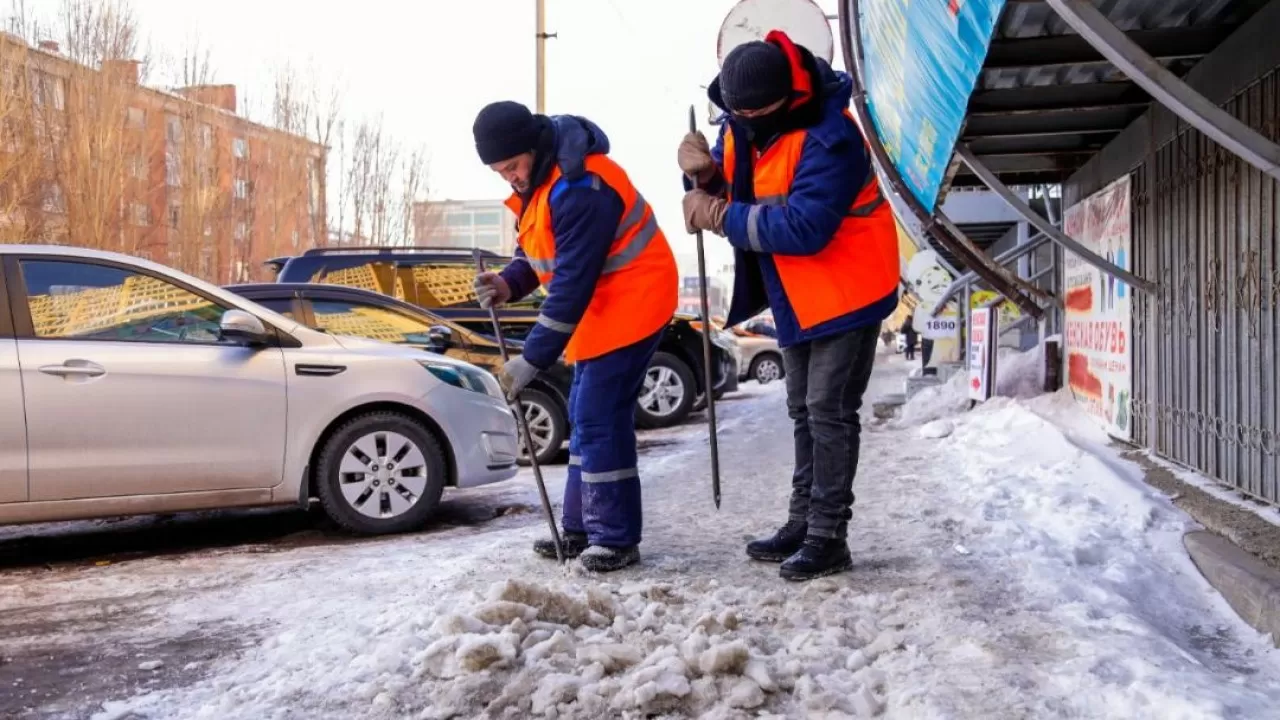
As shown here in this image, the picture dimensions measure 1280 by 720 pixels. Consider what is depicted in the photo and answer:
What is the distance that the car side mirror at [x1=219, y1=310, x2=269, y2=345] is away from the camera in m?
5.26

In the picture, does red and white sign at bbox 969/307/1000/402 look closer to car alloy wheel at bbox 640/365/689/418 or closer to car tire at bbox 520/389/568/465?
car alloy wheel at bbox 640/365/689/418

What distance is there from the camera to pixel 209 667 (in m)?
3.13

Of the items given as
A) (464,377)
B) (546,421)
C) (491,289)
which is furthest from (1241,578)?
(546,421)

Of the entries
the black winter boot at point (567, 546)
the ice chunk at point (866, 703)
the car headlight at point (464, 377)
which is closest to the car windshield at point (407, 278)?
the car headlight at point (464, 377)

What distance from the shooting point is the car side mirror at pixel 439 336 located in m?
7.96

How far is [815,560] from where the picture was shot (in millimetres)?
3730

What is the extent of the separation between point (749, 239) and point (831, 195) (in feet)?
1.06

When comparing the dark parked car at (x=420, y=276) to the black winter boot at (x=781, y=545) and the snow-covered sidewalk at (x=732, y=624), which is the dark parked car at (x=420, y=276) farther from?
the black winter boot at (x=781, y=545)

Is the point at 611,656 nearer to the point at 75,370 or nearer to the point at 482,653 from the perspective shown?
the point at 482,653

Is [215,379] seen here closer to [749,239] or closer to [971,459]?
[749,239]

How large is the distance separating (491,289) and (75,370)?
2159mm

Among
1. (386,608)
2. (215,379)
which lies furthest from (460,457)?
(386,608)

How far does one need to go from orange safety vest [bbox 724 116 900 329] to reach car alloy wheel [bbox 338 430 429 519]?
8.82ft

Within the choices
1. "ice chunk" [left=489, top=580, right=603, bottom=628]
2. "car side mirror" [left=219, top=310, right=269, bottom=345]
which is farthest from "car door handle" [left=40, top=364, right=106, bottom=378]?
"ice chunk" [left=489, top=580, right=603, bottom=628]
